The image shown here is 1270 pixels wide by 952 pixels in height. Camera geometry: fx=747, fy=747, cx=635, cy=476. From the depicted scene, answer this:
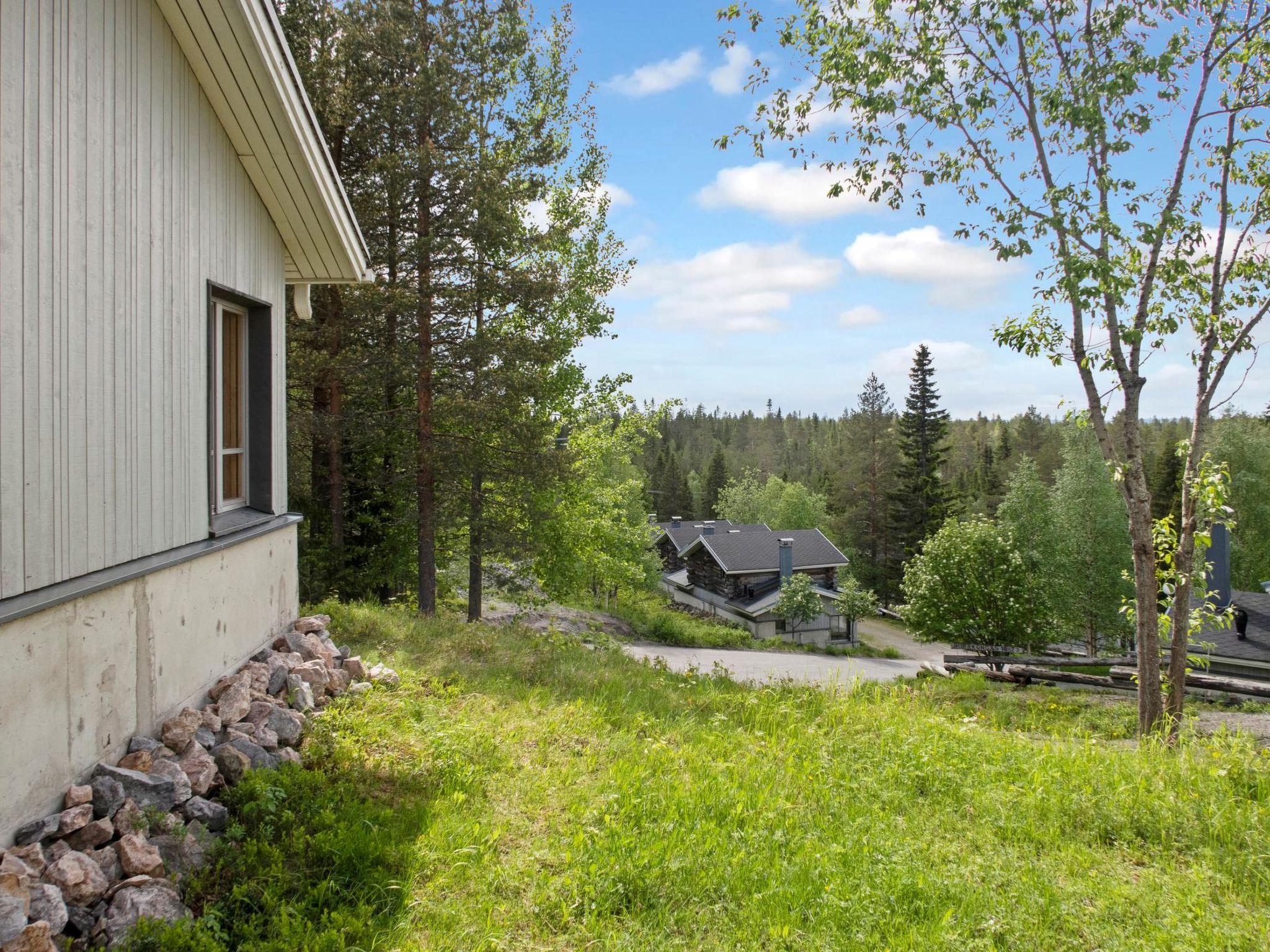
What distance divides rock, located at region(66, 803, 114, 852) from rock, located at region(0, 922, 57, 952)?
0.68 meters

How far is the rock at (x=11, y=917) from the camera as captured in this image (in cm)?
269

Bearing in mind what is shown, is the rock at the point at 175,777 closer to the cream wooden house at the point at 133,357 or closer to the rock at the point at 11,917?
the cream wooden house at the point at 133,357

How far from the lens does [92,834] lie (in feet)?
11.3

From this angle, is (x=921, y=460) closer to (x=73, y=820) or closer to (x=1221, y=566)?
(x=1221, y=566)

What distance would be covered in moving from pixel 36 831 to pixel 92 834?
0.22 m

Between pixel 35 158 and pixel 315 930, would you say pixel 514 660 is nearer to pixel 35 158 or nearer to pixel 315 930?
pixel 315 930

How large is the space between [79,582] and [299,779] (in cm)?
160

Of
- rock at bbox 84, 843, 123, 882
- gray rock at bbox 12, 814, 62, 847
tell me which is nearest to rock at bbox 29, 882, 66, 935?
rock at bbox 84, 843, 123, 882

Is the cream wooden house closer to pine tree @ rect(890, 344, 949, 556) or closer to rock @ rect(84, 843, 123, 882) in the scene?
rock @ rect(84, 843, 123, 882)

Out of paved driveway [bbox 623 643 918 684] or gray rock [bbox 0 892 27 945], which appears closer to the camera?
gray rock [bbox 0 892 27 945]

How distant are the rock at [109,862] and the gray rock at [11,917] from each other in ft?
1.56

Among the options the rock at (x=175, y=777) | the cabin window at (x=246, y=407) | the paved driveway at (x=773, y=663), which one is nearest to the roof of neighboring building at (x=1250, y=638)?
the paved driveway at (x=773, y=663)

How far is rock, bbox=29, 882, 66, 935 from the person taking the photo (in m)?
2.88

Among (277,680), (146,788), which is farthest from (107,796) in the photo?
(277,680)
